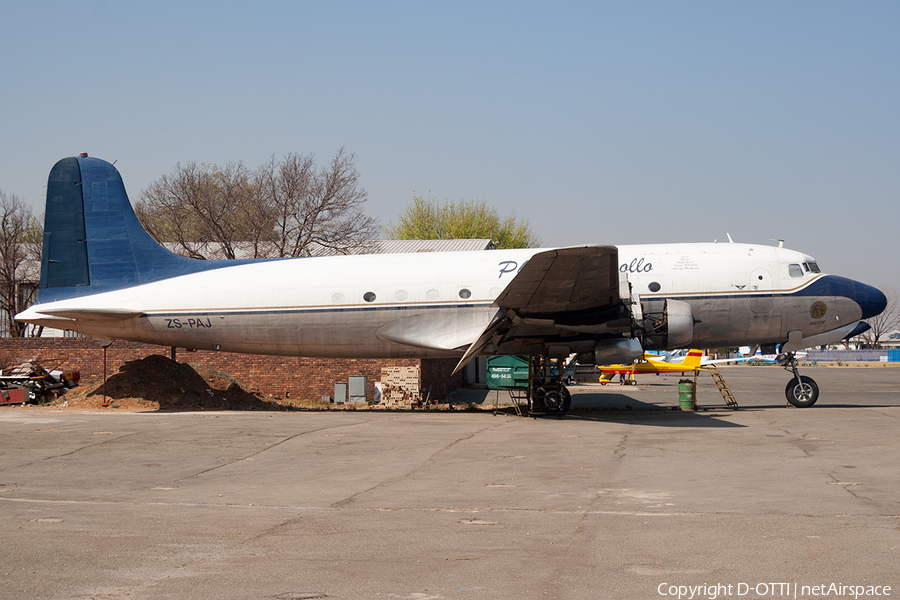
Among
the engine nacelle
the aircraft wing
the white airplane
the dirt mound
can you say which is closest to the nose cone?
the white airplane

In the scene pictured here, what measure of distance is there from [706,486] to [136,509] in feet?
26.2

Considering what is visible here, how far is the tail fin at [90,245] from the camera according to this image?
71.2 feet

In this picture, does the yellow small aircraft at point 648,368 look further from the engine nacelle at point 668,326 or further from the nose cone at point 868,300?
the engine nacelle at point 668,326

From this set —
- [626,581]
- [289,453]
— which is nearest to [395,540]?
[626,581]


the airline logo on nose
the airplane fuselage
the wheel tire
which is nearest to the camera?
the airplane fuselage

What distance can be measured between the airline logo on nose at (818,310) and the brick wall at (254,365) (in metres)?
13.9

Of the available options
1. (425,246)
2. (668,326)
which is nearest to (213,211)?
(425,246)

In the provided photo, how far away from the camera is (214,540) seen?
7461 millimetres

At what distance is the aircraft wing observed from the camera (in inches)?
626

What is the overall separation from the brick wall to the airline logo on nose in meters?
13.9

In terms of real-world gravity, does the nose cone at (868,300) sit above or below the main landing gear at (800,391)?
above

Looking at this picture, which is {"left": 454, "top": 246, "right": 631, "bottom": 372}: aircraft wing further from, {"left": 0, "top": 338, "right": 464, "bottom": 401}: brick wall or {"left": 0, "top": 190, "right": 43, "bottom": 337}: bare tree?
{"left": 0, "top": 190, "right": 43, "bottom": 337}: bare tree

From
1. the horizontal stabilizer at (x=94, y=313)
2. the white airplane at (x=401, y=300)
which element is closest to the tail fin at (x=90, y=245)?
the white airplane at (x=401, y=300)
